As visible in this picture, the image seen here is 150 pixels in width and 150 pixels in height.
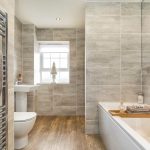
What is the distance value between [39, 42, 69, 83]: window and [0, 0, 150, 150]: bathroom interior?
0.03 m

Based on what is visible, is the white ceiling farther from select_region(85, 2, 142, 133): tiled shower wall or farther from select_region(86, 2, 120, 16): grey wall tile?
select_region(85, 2, 142, 133): tiled shower wall

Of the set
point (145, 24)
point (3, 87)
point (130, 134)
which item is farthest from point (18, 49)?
point (130, 134)

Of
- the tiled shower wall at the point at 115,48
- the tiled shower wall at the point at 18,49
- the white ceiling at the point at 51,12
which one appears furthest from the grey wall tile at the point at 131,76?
the tiled shower wall at the point at 18,49

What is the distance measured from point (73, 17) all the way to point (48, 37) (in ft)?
3.85

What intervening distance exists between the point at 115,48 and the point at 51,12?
5.04 feet

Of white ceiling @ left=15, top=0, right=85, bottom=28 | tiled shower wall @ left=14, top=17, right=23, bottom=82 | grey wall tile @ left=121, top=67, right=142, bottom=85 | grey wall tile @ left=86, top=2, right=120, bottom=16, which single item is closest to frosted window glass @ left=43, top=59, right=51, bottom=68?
tiled shower wall @ left=14, top=17, right=23, bottom=82

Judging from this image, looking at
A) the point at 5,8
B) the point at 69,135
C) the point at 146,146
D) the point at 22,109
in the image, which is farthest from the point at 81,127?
the point at 5,8

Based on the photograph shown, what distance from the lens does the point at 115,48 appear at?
3.66 m

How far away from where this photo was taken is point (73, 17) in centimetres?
441

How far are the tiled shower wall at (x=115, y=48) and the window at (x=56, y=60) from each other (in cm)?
194

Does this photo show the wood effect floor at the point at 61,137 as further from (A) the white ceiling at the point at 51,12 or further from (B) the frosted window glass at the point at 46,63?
A: (A) the white ceiling at the point at 51,12

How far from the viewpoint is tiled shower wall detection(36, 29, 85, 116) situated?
5293 mm

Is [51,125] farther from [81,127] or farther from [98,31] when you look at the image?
[98,31]

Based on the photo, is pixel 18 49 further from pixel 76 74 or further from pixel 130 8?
pixel 130 8
